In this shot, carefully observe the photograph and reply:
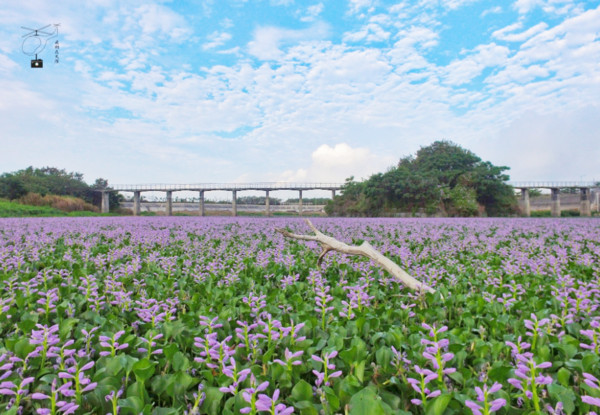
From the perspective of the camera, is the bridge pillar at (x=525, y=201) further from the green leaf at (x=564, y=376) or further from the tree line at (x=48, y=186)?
the tree line at (x=48, y=186)

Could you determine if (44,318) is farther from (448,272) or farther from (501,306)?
(448,272)

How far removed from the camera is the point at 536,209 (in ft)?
260

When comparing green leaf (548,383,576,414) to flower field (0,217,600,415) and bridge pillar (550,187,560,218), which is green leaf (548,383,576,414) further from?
bridge pillar (550,187,560,218)

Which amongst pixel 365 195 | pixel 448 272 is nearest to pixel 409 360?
pixel 448 272

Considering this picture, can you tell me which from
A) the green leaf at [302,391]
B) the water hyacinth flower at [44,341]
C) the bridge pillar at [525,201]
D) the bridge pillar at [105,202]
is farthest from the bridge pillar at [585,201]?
the bridge pillar at [105,202]

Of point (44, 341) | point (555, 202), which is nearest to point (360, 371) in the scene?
point (44, 341)

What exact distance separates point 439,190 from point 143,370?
1606 inches

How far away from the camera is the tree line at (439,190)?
127 feet

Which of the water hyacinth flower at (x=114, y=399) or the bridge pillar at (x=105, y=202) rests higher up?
the bridge pillar at (x=105, y=202)

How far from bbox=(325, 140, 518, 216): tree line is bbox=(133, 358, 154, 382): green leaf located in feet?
126

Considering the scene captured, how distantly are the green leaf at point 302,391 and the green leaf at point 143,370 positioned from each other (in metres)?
0.66

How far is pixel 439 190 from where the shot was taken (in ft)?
128

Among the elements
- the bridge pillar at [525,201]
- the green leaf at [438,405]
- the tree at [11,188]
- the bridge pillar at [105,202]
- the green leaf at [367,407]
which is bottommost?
the green leaf at [438,405]

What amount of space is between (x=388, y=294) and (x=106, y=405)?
2875 millimetres
